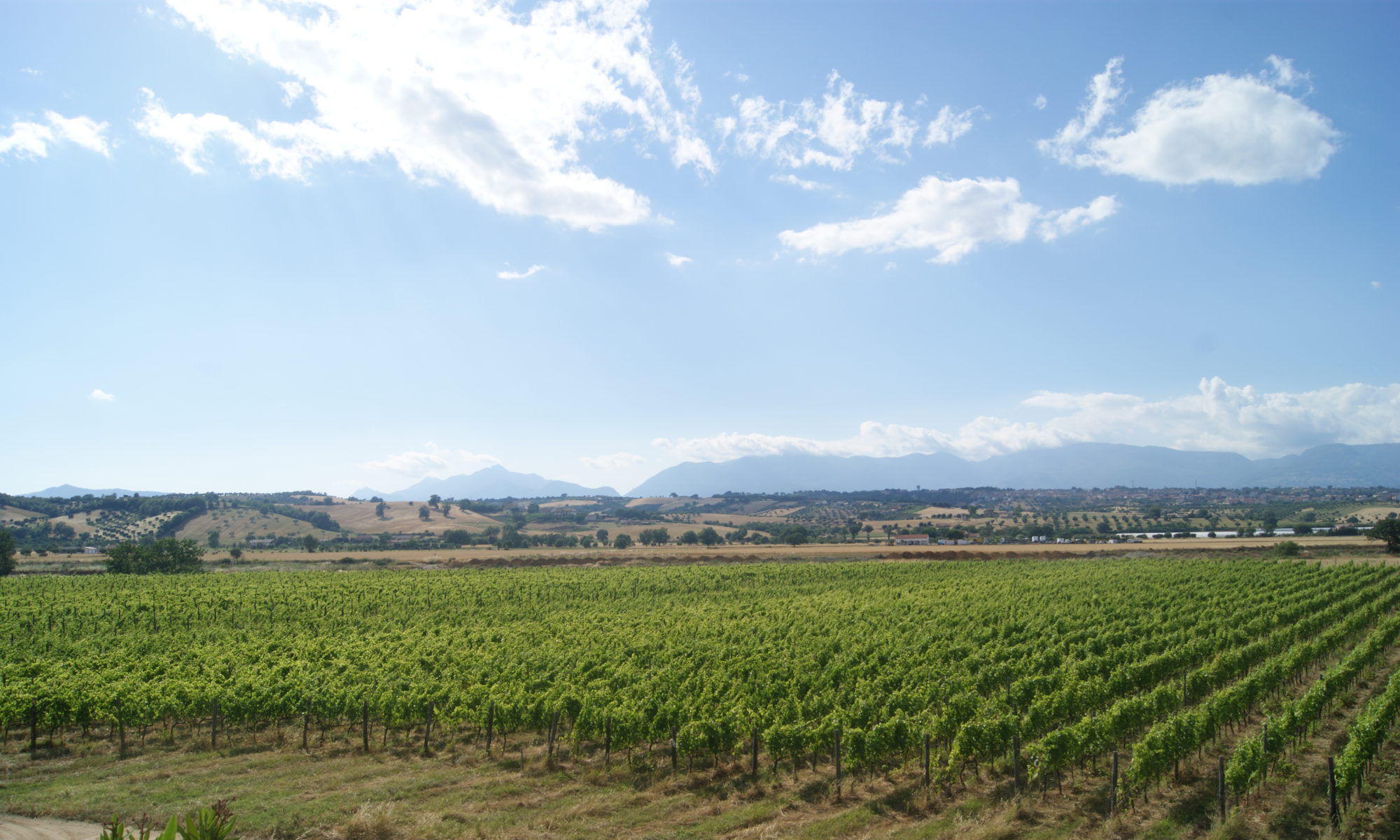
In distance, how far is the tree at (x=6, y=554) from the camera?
275 ft

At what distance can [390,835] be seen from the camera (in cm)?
1495

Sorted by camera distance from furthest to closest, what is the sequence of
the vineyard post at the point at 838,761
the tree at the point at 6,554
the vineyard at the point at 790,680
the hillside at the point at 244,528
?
the hillside at the point at 244,528
the tree at the point at 6,554
the vineyard at the point at 790,680
the vineyard post at the point at 838,761

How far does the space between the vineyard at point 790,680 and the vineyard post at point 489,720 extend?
122 mm

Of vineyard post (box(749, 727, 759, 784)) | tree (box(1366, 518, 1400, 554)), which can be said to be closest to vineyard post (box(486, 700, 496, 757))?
vineyard post (box(749, 727, 759, 784))

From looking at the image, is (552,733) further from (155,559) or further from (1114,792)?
(155,559)

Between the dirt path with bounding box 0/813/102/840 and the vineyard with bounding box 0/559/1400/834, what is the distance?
207 inches

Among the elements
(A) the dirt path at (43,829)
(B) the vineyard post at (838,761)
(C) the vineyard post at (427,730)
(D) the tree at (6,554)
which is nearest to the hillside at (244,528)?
(D) the tree at (6,554)

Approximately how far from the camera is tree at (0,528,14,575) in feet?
275

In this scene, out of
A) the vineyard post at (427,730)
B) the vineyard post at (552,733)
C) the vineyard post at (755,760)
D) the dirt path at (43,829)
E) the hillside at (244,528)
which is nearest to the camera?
the dirt path at (43,829)

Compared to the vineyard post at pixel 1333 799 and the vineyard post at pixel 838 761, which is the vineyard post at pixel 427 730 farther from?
the vineyard post at pixel 1333 799

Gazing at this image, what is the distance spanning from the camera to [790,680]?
2420cm

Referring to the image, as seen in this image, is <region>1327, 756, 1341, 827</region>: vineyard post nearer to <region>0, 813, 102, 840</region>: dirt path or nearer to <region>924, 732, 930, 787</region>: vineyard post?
<region>924, 732, 930, 787</region>: vineyard post

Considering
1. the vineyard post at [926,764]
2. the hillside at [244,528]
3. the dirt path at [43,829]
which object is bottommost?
the hillside at [244,528]

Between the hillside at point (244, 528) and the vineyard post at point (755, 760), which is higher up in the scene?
the vineyard post at point (755, 760)
